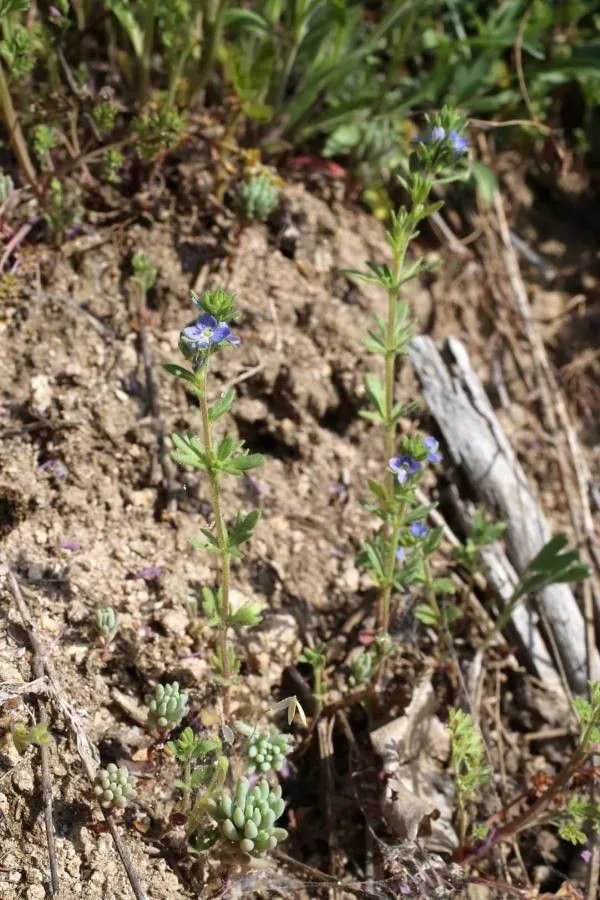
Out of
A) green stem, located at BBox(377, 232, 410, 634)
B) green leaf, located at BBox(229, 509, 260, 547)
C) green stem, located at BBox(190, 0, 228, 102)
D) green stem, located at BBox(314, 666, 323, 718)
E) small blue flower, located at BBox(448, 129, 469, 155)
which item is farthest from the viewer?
green stem, located at BBox(190, 0, 228, 102)

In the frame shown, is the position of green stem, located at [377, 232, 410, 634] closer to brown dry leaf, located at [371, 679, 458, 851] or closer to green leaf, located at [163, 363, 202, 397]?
brown dry leaf, located at [371, 679, 458, 851]

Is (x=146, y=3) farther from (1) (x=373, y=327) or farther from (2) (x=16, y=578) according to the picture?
(2) (x=16, y=578)

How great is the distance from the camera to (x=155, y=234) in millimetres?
3555

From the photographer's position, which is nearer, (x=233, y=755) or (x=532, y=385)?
(x=233, y=755)

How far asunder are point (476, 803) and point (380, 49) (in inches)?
125

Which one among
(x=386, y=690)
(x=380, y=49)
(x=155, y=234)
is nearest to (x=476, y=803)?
(x=386, y=690)

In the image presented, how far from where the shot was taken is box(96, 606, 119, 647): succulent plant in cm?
264

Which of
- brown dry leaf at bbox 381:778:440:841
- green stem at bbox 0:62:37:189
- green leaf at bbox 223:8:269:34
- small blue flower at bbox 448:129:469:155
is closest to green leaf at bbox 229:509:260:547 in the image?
brown dry leaf at bbox 381:778:440:841

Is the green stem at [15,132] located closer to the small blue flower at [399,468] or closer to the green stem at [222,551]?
the green stem at [222,551]

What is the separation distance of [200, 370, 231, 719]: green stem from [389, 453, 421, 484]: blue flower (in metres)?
0.51

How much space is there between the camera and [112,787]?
2.37 meters

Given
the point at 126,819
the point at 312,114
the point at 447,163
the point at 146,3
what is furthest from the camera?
the point at 312,114

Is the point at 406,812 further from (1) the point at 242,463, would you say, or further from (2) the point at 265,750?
(1) the point at 242,463

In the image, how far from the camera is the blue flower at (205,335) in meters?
2.25
